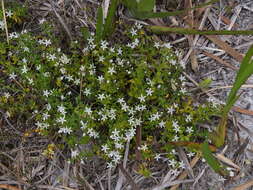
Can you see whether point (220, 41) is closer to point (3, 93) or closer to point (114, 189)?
point (114, 189)

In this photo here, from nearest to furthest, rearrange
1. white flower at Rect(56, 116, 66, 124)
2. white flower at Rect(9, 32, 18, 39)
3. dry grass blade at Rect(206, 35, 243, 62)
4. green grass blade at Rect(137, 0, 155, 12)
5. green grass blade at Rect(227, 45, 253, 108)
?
green grass blade at Rect(227, 45, 253, 108) → green grass blade at Rect(137, 0, 155, 12) → white flower at Rect(56, 116, 66, 124) → white flower at Rect(9, 32, 18, 39) → dry grass blade at Rect(206, 35, 243, 62)

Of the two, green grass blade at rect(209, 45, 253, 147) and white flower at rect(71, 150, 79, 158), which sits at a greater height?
green grass blade at rect(209, 45, 253, 147)

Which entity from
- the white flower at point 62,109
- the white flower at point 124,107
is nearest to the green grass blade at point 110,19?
the white flower at point 124,107

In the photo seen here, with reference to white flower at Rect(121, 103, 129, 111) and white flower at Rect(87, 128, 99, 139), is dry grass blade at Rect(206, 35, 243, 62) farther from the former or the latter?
white flower at Rect(87, 128, 99, 139)

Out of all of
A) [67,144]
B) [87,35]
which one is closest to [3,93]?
[67,144]

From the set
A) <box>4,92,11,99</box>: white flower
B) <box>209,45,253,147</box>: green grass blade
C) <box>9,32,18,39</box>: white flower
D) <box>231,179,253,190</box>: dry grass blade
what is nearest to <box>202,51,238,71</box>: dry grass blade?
<box>209,45,253,147</box>: green grass blade

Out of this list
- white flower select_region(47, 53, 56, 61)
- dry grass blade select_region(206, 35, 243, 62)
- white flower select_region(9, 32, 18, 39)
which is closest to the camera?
white flower select_region(47, 53, 56, 61)
